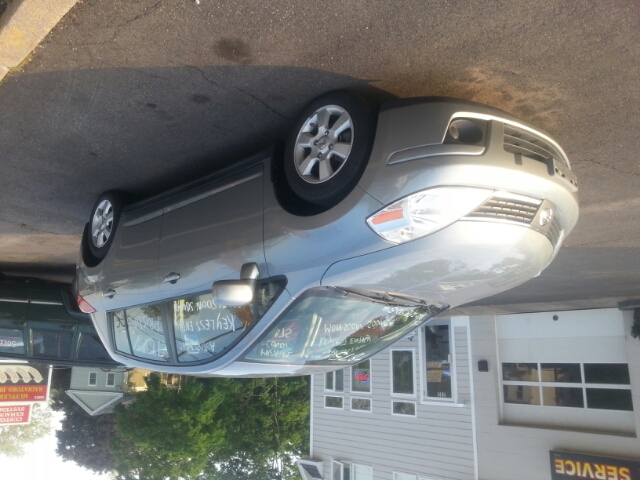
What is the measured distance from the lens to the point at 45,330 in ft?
31.7

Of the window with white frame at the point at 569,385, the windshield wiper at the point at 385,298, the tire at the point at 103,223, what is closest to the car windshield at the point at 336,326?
the windshield wiper at the point at 385,298

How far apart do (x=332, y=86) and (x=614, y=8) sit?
2079 mm

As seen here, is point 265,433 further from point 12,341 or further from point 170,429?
point 12,341

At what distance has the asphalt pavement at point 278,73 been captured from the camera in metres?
4.02

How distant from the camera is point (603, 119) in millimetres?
4914

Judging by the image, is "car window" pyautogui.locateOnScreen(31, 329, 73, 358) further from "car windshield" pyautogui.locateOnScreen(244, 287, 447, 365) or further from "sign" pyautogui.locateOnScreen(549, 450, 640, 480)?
"sign" pyautogui.locateOnScreen(549, 450, 640, 480)

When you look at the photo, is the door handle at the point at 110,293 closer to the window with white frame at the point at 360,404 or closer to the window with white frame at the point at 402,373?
the window with white frame at the point at 402,373

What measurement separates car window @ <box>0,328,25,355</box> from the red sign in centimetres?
734

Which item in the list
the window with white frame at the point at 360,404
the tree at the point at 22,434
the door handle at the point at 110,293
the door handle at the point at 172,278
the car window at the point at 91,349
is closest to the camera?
the door handle at the point at 172,278

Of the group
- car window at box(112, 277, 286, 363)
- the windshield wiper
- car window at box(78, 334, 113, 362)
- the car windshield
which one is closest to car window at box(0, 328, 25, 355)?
car window at box(78, 334, 113, 362)

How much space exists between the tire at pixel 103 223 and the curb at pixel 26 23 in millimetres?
2398

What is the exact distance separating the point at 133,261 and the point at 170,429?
60.2ft

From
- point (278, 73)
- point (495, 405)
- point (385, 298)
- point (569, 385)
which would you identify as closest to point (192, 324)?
point (385, 298)

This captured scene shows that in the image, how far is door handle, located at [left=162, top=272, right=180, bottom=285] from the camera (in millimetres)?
5200
